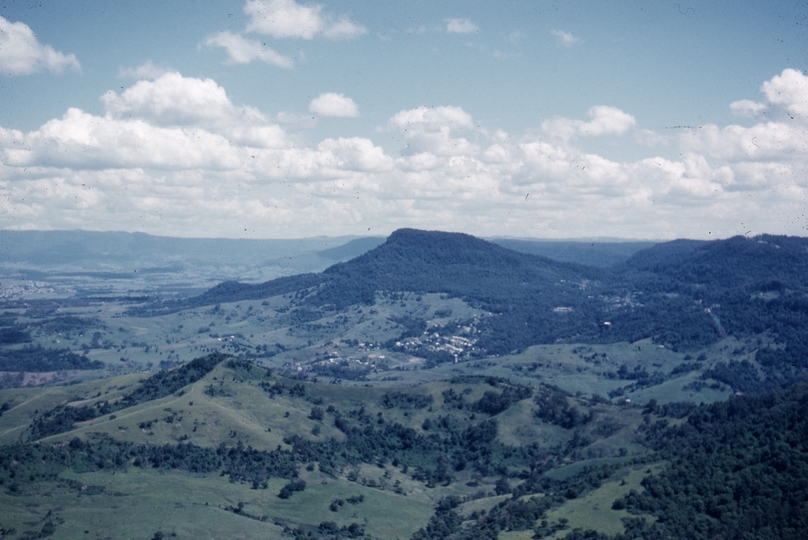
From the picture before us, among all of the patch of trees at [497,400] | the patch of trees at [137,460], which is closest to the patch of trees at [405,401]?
the patch of trees at [497,400]

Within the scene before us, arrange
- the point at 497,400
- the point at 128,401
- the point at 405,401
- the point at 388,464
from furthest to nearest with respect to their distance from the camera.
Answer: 1. the point at 405,401
2. the point at 497,400
3. the point at 128,401
4. the point at 388,464

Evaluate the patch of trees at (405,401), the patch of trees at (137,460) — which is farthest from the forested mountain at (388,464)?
the patch of trees at (405,401)

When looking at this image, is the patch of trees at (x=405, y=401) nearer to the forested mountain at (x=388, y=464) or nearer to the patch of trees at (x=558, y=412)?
the forested mountain at (x=388, y=464)

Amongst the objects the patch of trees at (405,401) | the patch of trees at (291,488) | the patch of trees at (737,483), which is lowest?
the patch of trees at (291,488)

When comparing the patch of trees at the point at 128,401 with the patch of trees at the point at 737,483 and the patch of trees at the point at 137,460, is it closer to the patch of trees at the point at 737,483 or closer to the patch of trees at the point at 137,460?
the patch of trees at the point at 137,460

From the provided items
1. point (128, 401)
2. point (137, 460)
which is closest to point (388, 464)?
point (137, 460)

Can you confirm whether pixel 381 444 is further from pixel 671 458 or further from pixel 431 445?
pixel 671 458

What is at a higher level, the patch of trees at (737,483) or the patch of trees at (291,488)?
the patch of trees at (737,483)

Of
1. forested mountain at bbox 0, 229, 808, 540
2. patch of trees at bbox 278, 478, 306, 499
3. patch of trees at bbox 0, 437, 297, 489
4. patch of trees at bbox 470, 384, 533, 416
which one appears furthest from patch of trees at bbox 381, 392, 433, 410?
patch of trees at bbox 278, 478, 306, 499

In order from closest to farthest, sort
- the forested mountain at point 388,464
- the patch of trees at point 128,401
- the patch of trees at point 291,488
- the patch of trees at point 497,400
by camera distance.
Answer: the forested mountain at point 388,464
the patch of trees at point 291,488
the patch of trees at point 128,401
the patch of trees at point 497,400

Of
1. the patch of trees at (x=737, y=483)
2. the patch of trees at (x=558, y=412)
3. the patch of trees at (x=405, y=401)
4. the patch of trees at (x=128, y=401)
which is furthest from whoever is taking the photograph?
the patch of trees at (x=405, y=401)

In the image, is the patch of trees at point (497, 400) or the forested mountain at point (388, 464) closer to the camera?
the forested mountain at point (388, 464)

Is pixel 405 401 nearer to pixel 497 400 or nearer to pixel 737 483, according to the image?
pixel 497 400
